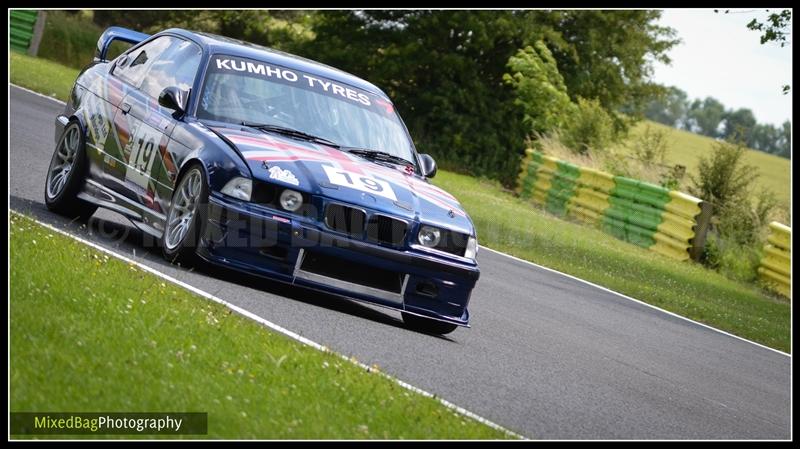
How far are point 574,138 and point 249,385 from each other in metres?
30.1

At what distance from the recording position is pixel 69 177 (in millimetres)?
10727

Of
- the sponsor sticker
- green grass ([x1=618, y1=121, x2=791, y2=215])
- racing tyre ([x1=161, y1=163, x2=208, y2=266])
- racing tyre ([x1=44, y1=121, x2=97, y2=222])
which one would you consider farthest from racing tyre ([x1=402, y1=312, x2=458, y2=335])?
green grass ([x1=618, y1=121, x2=791, y2=215])

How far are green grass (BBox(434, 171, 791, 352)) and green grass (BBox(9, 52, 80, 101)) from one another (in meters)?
8.35

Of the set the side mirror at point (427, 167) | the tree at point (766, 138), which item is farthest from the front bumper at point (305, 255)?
the tree at point (766, 138)

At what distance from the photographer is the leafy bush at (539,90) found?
41.0 metres

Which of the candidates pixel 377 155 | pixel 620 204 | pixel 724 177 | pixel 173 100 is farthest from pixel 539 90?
pixel 173 100

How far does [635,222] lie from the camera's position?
2573cm

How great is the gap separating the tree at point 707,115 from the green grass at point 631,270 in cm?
13224

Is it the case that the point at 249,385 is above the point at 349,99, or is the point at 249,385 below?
below

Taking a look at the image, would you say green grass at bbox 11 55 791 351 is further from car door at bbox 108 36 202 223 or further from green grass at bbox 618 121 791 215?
A: green grass at bbox 618 121 791 215

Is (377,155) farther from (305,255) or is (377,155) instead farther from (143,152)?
(143,152)

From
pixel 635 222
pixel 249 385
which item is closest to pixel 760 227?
pixel 635 222

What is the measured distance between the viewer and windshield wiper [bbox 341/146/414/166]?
10062mm

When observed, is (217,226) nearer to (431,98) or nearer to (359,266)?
(359,266)
